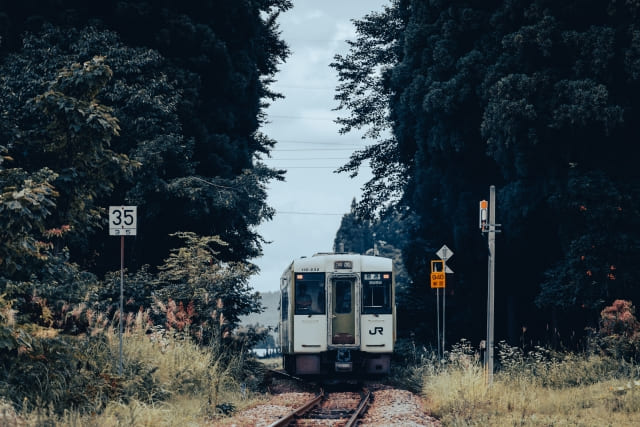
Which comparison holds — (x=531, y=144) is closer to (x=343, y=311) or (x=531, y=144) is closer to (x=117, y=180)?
(x=343, y=311)

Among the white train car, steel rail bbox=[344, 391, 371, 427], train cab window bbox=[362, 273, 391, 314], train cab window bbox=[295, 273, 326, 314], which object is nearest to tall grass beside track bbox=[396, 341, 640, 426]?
steel rail bbox=[344, 391, 371, 427]

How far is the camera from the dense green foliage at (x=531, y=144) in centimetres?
Result: 2256

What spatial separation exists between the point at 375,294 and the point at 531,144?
683 centimetres

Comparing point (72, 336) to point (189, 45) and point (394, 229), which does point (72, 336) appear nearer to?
point (189, 45)

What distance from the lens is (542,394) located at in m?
15.6

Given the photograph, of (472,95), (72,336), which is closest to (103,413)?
(72,336)

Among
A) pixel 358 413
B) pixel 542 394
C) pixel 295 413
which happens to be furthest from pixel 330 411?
pixel 542 394

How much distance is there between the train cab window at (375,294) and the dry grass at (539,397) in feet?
9.91

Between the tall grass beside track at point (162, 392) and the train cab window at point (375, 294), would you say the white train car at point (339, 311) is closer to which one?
the train cab window at point (375, 294)

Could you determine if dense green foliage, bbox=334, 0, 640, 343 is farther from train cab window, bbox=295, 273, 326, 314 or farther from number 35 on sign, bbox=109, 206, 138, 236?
number 35 on sign, bbox=109, 206, 138, 236

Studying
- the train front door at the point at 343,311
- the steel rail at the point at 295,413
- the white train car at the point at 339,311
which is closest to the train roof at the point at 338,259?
the white train car at the point at 339,311

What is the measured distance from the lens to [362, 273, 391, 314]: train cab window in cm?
2112

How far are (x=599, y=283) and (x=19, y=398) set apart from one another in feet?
54.0

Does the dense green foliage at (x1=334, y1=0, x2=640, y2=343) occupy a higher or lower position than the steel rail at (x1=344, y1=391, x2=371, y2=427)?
higher
